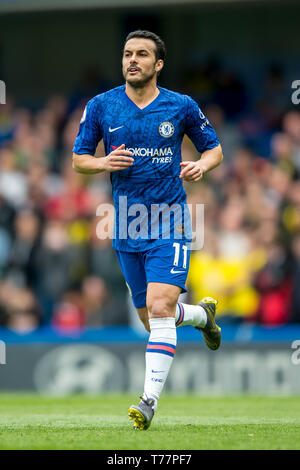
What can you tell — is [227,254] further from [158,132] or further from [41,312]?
[158,132]

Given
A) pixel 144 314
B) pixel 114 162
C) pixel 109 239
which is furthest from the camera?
pixel 109 239

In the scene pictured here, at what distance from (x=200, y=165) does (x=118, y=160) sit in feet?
2.22

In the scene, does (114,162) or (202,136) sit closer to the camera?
(114,162)

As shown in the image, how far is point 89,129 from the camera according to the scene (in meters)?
7.04

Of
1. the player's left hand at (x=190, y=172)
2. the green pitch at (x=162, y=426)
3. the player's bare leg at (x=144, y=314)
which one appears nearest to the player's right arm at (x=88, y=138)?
the player's left hand at (x=190, y=172)

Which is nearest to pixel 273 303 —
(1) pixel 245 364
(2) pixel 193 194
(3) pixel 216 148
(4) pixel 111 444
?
(1) pixel 245 364

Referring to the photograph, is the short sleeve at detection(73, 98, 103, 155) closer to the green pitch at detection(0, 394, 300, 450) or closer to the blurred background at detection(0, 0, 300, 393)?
the green pitch at detection(0, 394, 300, 450)

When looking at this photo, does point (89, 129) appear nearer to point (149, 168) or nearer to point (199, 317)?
point (149, 168)

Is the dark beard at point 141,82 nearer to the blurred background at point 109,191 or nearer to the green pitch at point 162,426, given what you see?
the green pitch at point 162,426

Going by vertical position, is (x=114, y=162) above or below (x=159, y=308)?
above

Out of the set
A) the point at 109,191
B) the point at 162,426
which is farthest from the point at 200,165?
the point at 109,191

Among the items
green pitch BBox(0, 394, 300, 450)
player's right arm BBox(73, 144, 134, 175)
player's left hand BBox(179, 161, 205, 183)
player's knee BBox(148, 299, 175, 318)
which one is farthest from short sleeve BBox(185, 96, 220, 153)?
green pitch BBox(0, 394, 300, 450)

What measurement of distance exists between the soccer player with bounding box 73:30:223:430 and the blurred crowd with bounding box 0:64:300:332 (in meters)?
5.11

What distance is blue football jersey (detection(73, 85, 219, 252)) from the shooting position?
6922 millimetres
